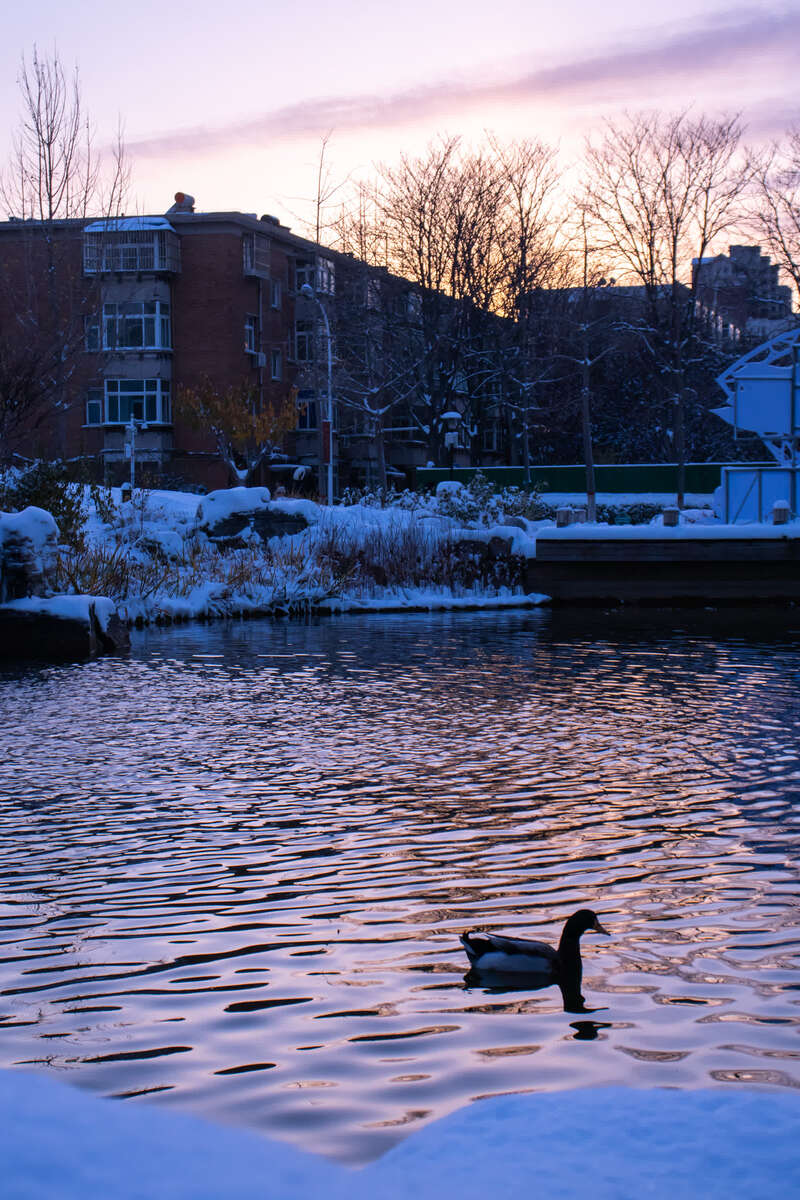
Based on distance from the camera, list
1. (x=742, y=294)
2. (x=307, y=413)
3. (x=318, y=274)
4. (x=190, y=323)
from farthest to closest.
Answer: (x=742, y=294)
(x=307, y=413)
(x=190, y=323)
(x=318, y=274)

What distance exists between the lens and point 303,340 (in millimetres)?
64125

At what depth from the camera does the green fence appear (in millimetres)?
53438

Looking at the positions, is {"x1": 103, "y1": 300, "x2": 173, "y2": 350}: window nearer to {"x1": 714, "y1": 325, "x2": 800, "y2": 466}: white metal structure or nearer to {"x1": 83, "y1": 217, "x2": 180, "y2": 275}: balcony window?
{"x1": 83, "y1": 217, "x2": 180, "y2": 275}: balcony window

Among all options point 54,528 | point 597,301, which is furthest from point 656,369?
point 54,528

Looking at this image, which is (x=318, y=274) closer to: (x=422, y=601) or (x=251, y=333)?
(x=251, y=333)

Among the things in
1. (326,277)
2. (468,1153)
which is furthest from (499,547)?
(326,277)

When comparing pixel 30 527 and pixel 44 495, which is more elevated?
pixel 44 495

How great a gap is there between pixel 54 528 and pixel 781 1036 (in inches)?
662

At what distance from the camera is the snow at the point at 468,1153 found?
142 inches

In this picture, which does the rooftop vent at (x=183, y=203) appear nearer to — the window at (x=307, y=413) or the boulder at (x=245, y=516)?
the window at (x=307, y=413)

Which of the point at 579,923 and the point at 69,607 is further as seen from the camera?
the point at 69,607

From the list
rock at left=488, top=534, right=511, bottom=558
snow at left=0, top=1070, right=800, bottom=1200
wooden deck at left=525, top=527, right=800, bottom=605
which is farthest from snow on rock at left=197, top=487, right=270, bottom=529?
snow at left=0, top=1070, right=800, bottom=1200

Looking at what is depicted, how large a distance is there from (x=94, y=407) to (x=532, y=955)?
5506 cm

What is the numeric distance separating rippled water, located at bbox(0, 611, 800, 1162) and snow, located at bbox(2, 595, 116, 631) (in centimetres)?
470
